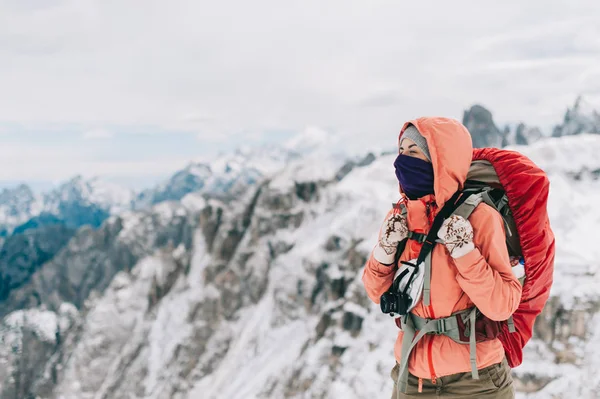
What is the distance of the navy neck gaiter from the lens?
4008 mm

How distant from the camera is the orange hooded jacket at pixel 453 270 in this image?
3.72m

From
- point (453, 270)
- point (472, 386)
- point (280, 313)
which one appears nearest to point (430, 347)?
point (472, 386)

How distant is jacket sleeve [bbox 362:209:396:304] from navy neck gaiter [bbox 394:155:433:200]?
35 centimetres

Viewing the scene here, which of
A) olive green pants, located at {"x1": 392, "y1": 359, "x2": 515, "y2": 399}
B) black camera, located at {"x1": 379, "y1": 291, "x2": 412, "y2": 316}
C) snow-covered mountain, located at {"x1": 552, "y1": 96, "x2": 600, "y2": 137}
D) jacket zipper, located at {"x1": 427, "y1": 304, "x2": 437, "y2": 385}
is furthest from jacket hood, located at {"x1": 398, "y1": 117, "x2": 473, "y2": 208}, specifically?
snow-covered mountain, located at {"x1": 552, "y1": 96, "x2": 600, "y2": 137}

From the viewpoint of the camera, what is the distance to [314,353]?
41562 mm

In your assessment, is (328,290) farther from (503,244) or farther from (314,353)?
(503,244)

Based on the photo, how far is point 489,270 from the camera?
12.1ft

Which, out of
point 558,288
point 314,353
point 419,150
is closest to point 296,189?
point 314,353

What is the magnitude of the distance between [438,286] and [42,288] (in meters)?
165

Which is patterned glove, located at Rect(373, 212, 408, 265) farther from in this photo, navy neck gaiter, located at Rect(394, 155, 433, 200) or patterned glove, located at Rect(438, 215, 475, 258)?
patterned glove, located at Rect(438, 215, 475, 258)

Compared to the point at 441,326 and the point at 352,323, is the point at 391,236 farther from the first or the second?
the point at 352,323

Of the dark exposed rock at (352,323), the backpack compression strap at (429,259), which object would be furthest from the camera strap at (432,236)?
the dark exposed rock at (352,323)

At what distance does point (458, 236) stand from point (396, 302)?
3.21 feet

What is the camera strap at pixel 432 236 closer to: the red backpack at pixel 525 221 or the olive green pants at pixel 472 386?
the red backpack at pixel 525 221
